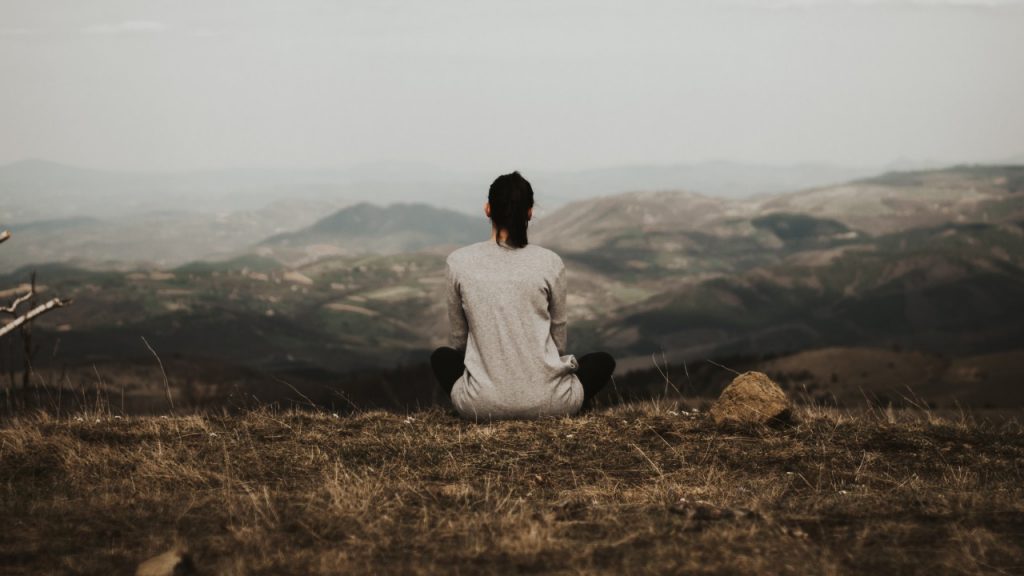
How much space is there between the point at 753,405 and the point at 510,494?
3.73 meters

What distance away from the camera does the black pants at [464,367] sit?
895cm

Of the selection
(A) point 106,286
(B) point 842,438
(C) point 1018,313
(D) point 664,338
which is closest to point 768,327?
(D) point 664,338

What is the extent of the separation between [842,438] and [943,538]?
346 cm

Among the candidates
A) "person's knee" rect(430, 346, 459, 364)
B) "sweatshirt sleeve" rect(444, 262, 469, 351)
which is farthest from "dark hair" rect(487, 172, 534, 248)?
"person's knee" rect(430, 346, 459, 364)

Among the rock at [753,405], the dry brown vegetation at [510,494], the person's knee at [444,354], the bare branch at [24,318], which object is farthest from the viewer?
the rock at [753,405]

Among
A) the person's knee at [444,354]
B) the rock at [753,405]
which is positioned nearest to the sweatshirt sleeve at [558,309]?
the person's knee at [444,354]

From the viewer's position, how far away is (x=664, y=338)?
162625 mm

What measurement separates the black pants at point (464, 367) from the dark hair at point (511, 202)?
1.39m

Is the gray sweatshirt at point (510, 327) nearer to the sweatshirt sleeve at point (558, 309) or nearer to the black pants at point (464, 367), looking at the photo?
the sweatshirt sleeve at point (558, 309)

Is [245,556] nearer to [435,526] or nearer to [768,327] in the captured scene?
[435,526]

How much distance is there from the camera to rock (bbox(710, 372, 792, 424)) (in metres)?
9.44

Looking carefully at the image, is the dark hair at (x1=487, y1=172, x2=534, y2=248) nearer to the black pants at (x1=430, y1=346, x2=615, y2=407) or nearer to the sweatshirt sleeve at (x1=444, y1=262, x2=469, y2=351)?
the sweatshirt sleeve at (x1=444, y1=262, x2=469, y2=351)

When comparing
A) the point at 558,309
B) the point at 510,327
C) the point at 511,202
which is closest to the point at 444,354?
the point at 510,327

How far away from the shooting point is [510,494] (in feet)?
22.1
